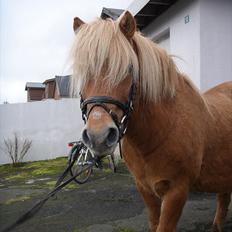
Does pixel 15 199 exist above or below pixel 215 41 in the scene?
below

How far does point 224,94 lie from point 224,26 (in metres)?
3.67

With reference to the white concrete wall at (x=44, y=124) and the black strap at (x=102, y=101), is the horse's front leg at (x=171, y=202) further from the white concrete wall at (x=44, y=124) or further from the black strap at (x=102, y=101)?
the white concrete wall at (x=44, y=124)

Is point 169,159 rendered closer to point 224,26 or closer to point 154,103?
point 154,103

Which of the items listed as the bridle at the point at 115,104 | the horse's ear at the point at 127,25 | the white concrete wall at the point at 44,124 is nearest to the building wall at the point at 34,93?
the white concrete wall at the point at 44,124

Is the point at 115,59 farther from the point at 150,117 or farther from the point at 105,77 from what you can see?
the point at 150,117

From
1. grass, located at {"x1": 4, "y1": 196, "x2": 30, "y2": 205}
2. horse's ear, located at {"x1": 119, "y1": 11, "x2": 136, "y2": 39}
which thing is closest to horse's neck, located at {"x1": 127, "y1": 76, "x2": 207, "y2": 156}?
horse's ear, located at {"x1": 119, "y1": 11, "x2": 136, "y2": 39}

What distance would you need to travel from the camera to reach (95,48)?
235 centimetres

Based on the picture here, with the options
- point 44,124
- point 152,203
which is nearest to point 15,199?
point 152,203

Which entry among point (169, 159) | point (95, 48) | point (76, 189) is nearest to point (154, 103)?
point (169, 159)

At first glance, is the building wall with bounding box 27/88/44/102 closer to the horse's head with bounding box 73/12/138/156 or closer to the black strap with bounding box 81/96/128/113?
the horse's head with bounding box 73/12/138/156

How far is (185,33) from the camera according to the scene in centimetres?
740

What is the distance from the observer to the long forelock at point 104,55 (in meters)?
2.29

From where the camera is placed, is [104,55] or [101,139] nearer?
[101,139]

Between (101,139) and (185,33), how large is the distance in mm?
5853
